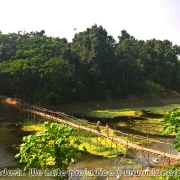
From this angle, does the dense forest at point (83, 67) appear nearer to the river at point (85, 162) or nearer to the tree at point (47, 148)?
the river at point (85, 162)

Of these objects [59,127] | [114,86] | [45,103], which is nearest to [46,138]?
[59,127]

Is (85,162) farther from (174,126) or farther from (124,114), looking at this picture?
(124,114)

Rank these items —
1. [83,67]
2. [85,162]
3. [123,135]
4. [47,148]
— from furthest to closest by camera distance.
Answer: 1. [83,67]
2. [123,135]
3. [85,162]
4. [47,148]

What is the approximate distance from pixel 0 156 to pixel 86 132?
8.97 m

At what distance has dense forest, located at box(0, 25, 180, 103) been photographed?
41219 mm

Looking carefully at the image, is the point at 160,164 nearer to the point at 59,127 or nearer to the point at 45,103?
the point at 59,127

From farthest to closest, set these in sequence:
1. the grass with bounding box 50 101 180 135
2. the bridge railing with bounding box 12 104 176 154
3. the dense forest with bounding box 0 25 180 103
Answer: the dense forest with bounding box 0 25 180 103 → the grass with bounding box 50 101 180 135 → the bridge railing with bounding box 12 104 176 154

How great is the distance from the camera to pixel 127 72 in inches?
2219

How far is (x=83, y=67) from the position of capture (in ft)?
170

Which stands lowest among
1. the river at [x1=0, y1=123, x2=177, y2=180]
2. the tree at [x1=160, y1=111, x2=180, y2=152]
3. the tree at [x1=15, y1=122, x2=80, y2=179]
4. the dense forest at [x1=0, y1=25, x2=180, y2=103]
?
the river at [x1=0, y1=123, x2=177, y2=180]

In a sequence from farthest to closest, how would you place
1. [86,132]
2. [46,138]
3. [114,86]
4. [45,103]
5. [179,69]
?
1. [179,69]
2. [114,86]
3. [45,103]
4. [86,132]
5. [46,138]

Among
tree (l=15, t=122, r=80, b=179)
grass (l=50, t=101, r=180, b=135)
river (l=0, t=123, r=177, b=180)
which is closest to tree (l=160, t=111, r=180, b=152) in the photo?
tree (l=15, t=122, r=80, b=179)

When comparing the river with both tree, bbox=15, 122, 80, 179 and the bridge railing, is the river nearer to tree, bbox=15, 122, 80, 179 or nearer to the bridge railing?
the bridge railing

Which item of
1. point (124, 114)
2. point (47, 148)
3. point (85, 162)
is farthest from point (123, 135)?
point (124, 114)
